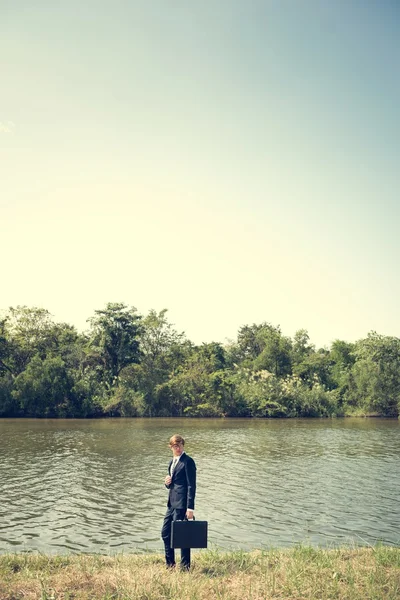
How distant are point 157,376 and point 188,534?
7093 cm

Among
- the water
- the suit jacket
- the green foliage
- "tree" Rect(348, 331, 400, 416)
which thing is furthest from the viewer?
"tree" Rect(348, 331, 400, 416)

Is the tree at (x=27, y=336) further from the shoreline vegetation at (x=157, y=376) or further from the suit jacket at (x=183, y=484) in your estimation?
the suit jacket at (x=183, y=484)

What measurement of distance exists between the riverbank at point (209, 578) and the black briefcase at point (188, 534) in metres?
0.52

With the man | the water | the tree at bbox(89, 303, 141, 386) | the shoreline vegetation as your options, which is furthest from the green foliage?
the man

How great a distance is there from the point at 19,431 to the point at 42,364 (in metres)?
27.0

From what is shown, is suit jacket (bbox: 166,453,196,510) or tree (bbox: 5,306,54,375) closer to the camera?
suit jacket (bbox: 166,453,196,510)

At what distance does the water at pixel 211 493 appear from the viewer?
49.2ft

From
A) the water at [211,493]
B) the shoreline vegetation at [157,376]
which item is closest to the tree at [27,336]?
the shoreline vegetation at [157,376]

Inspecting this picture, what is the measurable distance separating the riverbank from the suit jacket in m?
1.19

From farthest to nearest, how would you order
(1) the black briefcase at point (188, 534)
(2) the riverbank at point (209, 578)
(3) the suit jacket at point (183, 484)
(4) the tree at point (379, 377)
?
(4) the tree at point (379, 377), (3) the suit jacket at point (183, 484), (1) the black briefcase at point (188, 534), (2) the riverbank at point (209, 578)

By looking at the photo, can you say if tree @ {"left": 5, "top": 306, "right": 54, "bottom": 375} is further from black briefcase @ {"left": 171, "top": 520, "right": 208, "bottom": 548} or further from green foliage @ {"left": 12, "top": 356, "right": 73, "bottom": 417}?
black briefcase @ {"left": 171, "top": 520, "right": 208, "bottom": 548}

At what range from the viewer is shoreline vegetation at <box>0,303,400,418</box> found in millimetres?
72438

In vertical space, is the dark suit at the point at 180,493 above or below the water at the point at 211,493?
above

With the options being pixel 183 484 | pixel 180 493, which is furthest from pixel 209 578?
pixel 183 484
